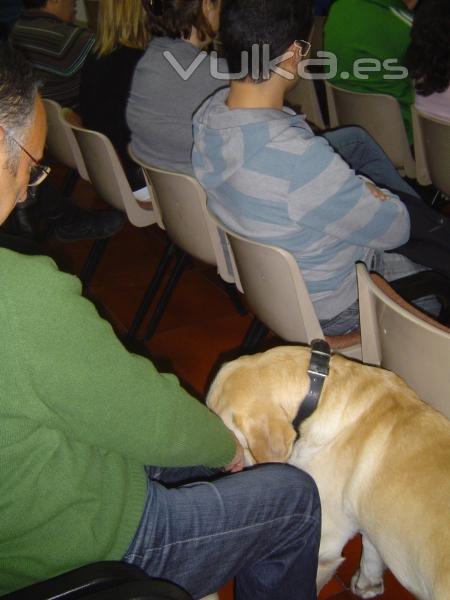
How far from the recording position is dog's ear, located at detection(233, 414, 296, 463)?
1214 millimetres

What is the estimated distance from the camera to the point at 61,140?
3.00m

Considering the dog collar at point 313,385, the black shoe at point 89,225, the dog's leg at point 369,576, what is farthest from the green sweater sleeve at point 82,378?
the black shoe at point 89,225

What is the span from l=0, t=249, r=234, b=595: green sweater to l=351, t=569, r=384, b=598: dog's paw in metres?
0.83

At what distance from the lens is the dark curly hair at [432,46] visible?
8.21ft

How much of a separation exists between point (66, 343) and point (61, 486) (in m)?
0.23

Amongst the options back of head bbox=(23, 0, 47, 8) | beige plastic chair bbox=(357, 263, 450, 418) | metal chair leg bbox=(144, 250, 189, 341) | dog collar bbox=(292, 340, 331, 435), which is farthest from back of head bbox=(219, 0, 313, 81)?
back of head bbox=(23, 0, 47, 8)

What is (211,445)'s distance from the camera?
105 cm

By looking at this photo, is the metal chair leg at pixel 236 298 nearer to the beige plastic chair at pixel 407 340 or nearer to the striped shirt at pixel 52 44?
the beige plastic chair at pixel 407 340

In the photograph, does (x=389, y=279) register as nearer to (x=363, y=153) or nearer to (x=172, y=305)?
(x=363, y=153)

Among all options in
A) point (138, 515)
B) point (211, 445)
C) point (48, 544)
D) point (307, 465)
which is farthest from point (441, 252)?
point (48, 544)

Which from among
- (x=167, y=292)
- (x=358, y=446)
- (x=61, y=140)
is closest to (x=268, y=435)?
(x=358, y=446)

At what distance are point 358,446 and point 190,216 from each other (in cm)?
110

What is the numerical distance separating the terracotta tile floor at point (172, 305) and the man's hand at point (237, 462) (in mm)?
1070

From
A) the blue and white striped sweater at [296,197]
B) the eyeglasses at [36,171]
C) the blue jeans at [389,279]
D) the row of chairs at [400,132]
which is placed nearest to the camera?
the eyeglasses at [36,171]
